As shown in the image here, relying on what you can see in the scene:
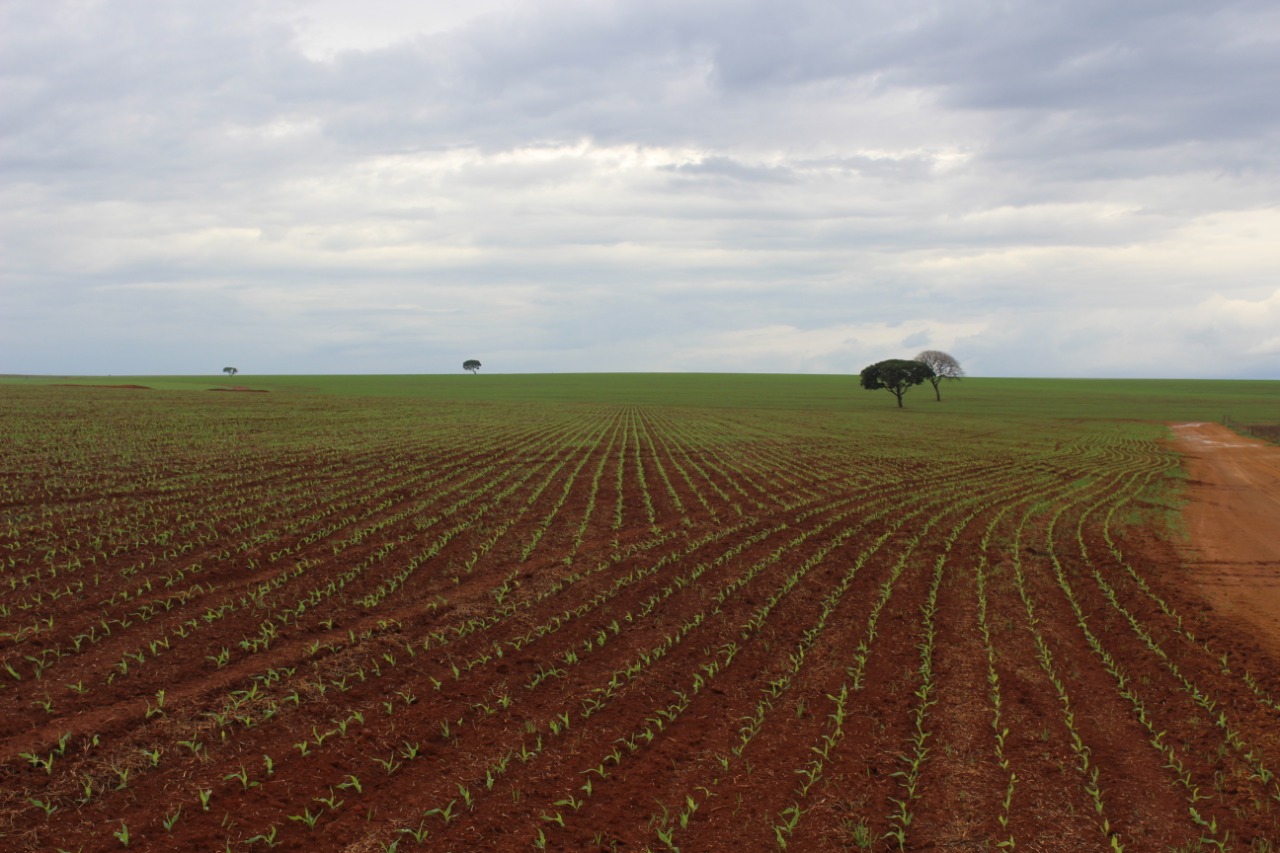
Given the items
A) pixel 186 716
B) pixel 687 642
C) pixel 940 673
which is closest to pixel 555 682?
pixel 687 642

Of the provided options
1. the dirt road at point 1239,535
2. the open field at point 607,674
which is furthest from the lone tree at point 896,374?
the open field at point 607,674

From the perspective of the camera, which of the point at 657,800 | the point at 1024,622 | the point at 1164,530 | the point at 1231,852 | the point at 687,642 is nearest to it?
the point at 1231,852

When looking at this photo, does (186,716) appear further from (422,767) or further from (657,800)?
(657,800)

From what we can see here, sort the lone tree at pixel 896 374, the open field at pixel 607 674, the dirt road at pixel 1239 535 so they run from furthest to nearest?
the lone tree at pixel 896 374 < the dirt road at pixel 1239 535 < the open field at pixel 607 674

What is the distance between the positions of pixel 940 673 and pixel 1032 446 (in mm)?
37429

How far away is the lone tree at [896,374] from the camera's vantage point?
7925 cm

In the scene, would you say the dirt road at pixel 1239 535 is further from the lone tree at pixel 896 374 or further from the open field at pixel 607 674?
the lone tree at pixel 896 374

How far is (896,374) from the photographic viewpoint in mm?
79375

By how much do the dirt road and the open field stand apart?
25.9 inches

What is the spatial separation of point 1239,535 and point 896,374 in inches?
2461

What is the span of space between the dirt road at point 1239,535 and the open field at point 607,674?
0.66 metres

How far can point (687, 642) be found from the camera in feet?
35.4

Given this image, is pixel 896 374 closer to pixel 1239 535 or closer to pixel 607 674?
pixel 1239 535

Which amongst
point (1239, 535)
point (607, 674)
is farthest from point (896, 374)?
point (607, 674)
